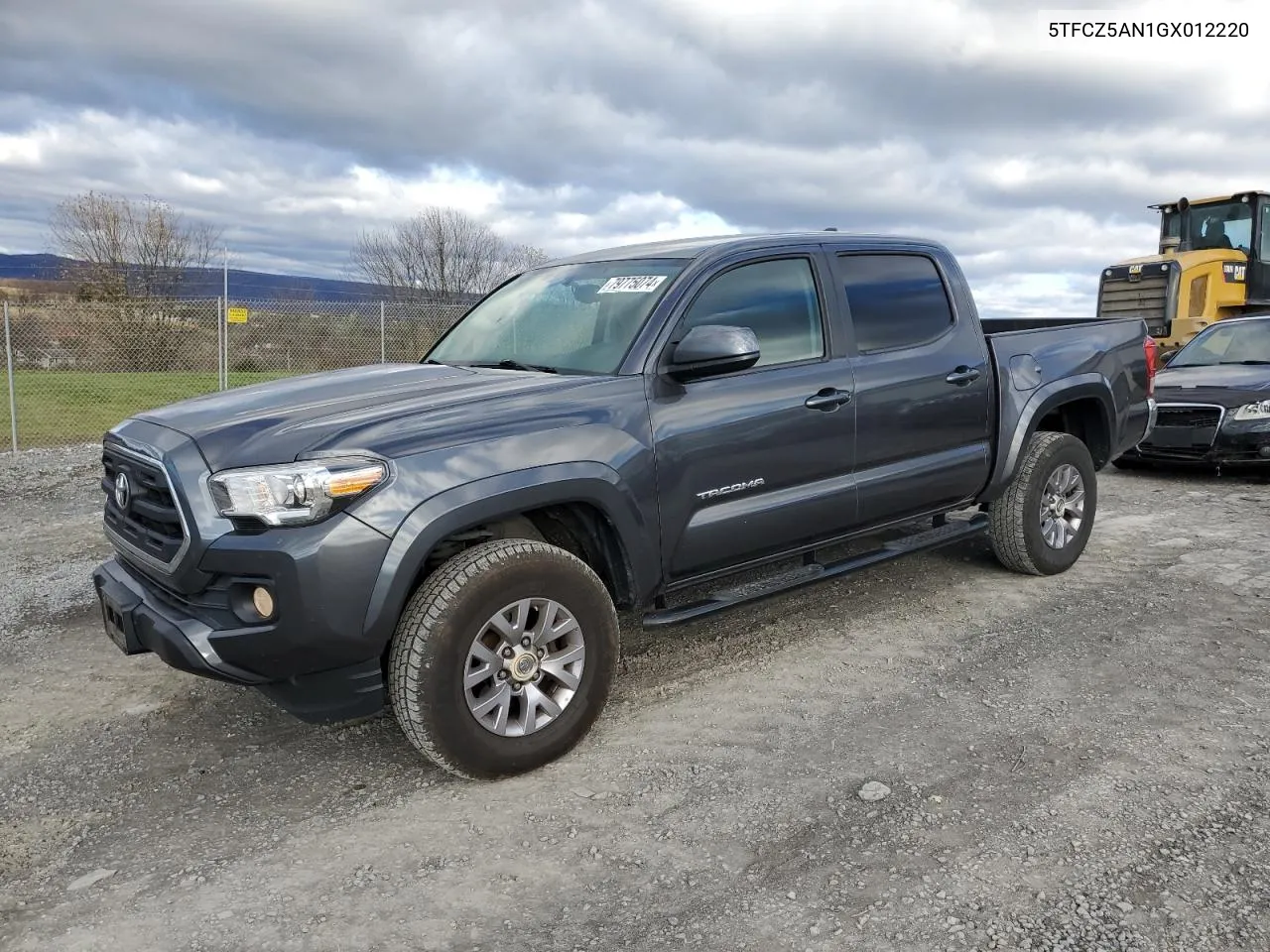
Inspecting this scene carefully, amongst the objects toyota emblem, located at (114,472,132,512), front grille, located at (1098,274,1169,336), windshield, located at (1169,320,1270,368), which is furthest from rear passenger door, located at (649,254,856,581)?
front grille, located at (1098,274,1169,336)

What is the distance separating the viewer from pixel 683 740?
3680mm

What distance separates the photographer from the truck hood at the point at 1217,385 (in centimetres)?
848

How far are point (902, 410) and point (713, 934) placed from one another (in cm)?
278

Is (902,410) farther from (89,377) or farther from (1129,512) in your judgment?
(89,377)

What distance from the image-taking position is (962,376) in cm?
495

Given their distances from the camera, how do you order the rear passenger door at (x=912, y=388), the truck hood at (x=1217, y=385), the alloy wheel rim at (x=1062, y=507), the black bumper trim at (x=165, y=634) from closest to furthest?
1. the black bumper trim at (x=165, y=634)
2. the rear passenger door at (x=912, y=388)
3. the alloy wheel rim at (x=1062, y=507)
4. the truck hood at (x=1217, y=385)

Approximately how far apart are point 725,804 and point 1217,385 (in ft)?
25.4

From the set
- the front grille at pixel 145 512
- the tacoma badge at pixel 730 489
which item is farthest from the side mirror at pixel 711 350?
the front grille at pixel 145 512

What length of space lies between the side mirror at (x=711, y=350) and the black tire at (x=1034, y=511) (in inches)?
94.9

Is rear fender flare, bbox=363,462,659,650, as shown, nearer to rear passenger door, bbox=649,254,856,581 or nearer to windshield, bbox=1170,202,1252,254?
rear passenger door, bbox=649,254,856,581

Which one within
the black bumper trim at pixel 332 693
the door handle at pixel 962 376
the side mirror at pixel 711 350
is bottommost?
the black bumper trim at pixel 332 693

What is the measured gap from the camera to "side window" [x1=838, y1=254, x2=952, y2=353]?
15.2 ft

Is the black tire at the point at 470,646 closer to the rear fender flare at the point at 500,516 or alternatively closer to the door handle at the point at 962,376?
the rear fender flare at the point at 500,516

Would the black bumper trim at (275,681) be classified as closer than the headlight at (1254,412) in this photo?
Yes
